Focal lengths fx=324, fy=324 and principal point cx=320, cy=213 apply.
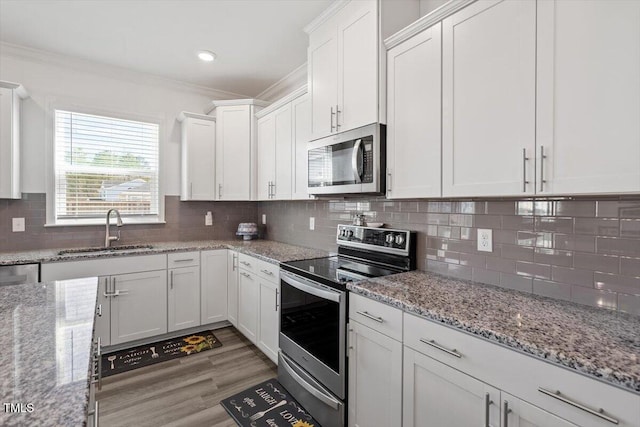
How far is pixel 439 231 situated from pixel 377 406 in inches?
40.4

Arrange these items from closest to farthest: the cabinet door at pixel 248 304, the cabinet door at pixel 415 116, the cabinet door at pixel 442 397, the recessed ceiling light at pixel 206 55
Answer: the cabinet door at pixel 442 397
the cabinet door at pixel 415 116
the cabinet door at pixel 248 304
the recessed ceiling light at pixel 206 55

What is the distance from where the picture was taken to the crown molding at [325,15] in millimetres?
2154

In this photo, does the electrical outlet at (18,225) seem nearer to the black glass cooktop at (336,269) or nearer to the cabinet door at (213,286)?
the cabinet door at (213,286)

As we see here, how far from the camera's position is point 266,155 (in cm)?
334

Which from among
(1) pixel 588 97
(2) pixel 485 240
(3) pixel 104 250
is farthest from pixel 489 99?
(3) pixel 104 250

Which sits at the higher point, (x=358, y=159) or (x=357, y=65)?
(x=357, y=65)

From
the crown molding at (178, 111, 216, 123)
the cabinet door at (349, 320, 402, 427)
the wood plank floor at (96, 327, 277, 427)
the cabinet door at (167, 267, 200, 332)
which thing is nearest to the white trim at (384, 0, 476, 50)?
the cabinet door at (349, 320, 402, 427)

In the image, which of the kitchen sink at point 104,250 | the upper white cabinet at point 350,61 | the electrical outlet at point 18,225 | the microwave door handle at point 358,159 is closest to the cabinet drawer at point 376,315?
the microwave door handle at point 358,159

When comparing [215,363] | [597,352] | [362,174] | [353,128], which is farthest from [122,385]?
[597,352]

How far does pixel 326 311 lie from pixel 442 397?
761 mm

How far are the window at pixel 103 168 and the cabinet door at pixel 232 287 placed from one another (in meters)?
1.03

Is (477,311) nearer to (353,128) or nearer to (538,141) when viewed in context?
(538,141)

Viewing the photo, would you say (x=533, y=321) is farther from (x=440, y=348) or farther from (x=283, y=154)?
(x=283, y=154)

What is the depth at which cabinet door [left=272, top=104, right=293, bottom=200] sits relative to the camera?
296cm
